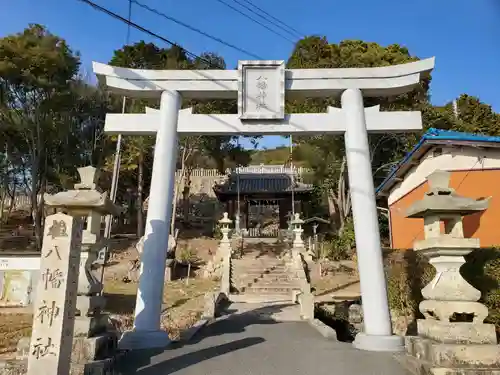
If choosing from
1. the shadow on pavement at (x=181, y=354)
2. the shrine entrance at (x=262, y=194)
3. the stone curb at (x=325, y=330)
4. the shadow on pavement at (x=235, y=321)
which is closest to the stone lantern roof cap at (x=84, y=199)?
the shadow on pavement at (x=181, y=354)

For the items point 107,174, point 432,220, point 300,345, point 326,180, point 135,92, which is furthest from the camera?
point 107,174

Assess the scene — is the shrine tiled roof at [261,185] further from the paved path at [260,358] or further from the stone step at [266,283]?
the paved path at [260,358]

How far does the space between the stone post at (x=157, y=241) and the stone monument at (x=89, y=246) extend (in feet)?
3.17

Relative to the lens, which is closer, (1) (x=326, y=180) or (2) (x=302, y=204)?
(1) (x=326, y=180)

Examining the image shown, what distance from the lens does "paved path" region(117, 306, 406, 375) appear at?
5.80m

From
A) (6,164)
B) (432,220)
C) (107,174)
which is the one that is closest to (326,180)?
(107,174)

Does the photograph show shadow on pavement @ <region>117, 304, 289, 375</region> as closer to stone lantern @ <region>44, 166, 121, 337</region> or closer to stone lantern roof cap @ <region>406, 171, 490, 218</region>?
stone lantern @ <region>44, 166, 121, 337</region>

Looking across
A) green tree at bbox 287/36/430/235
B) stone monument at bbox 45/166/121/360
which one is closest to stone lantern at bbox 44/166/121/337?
stone monument at bbox 45/166/121/360

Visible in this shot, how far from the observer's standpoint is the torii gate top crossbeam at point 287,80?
8734mm

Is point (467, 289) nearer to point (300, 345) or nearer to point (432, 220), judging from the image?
point (432, 220)

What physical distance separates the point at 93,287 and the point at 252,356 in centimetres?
293

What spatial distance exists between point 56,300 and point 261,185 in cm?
2974

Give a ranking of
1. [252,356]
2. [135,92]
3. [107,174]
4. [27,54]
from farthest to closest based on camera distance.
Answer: [107,174], [27,54], [135,92], [252,356]

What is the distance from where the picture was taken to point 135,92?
8.87m
